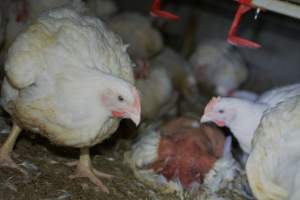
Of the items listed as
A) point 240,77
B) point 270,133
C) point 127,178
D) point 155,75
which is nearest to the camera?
point 270,133

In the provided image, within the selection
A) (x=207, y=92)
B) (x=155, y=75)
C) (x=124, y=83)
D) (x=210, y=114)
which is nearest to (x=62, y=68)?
(x=124, y=83)

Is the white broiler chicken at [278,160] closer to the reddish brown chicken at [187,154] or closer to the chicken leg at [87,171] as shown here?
the reddish brown chicken at [187,154]

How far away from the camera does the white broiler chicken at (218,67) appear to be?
251 inches

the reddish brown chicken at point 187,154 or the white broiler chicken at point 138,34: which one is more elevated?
the white broiler chicken at point 138,34

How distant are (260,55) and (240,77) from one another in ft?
1.47

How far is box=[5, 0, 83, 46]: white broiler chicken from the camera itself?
16.1ft

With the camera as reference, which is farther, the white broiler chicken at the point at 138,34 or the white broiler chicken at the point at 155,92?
the white broiler chicken at the point at 138,34

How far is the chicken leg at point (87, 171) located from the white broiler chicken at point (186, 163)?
13.6 inches

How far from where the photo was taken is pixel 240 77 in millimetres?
6469

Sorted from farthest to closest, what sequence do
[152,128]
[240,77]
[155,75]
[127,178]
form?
[240,77] → [155,75] → [152,128] → [127,178]

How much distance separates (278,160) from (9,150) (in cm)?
187

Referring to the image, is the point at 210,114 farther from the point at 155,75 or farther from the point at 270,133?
the point at 155,75

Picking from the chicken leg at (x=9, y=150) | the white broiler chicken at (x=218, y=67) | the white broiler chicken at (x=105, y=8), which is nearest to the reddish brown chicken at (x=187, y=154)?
the chicken leg at (x=9, y=150)

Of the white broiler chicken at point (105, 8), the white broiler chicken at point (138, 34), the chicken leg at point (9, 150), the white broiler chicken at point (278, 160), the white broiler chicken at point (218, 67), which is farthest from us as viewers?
the white broiler chicken at point (218, 67)
